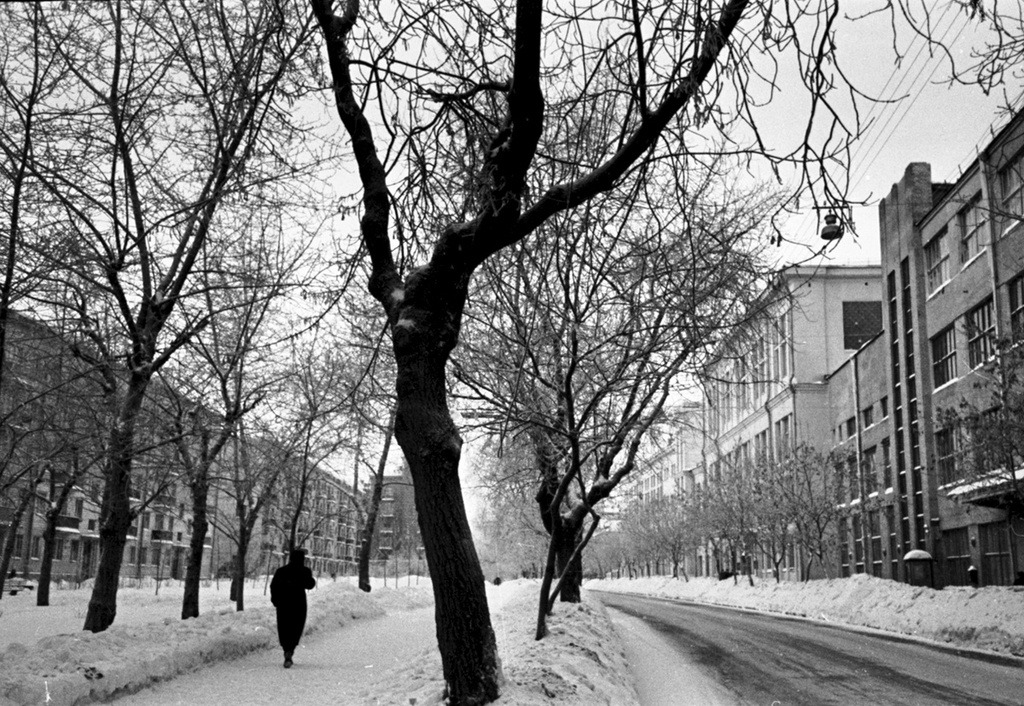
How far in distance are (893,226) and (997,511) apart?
553 inches

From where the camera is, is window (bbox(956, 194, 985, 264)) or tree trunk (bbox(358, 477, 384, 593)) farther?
tree trunk (bbox(358, 477, 384, 593))

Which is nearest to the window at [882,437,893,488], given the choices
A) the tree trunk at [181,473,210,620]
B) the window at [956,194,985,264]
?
the window at [956,194,985,264]

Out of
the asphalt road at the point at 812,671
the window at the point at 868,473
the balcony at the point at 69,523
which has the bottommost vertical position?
the asphalt road at the point at 812,671

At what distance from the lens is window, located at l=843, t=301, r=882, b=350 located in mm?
60625

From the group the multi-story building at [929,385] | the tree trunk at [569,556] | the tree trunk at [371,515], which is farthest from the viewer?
the tree trunk at [371,515]

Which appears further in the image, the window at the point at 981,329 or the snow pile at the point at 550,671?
the window at the point at 981,329

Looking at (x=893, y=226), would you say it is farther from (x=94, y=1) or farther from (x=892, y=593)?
(x=94, y=1)

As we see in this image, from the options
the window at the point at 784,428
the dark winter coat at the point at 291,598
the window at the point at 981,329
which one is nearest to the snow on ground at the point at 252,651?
the dark winter coat at the point at 291,598

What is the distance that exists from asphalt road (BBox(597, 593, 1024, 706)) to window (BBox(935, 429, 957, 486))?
12322mm

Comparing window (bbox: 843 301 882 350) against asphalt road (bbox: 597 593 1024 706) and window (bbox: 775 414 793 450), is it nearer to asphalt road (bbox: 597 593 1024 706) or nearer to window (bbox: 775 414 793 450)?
window (bbox: 775 414 793 450)

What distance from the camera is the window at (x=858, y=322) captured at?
6062 centimetres

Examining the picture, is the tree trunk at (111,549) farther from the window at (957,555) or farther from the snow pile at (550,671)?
the window at (957,555)

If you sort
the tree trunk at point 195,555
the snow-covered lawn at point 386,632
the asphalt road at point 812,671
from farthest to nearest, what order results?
1. the tree trunk at point 195,555
2. the asphalt road at point 812,671
3. the snow-covered lawn at point 386,632

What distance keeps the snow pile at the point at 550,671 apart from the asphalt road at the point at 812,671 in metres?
0.80
